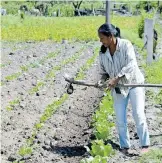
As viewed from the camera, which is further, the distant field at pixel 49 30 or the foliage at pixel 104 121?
the distant field at pixel 49 30

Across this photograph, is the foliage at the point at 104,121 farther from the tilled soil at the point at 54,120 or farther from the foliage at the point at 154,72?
the foliage at the point at 154,72

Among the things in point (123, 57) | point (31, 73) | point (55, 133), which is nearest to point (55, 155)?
point (55, 133)

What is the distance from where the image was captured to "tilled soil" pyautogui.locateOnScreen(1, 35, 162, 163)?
7.18 metres

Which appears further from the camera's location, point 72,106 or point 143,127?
point 72,106

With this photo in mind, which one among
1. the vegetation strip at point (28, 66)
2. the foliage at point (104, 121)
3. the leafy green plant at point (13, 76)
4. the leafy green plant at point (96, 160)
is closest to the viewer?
the leafy green plant at point (96, 160)

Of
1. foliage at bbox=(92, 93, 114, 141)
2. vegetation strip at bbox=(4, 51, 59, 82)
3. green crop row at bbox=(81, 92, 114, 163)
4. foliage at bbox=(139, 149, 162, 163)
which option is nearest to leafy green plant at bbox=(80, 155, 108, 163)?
green crop row at bbox=(81, 92, 114, 163)

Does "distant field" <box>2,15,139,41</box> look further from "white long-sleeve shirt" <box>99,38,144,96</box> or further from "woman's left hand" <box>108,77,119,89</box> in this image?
"woman's left hand" <box>108,77,119,89</box>

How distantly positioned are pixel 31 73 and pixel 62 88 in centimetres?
200

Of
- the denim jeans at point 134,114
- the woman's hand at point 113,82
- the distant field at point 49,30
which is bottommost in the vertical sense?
the distant field at point 49,30

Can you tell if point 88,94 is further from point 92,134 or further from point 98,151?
point 98,151

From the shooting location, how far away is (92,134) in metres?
7.77

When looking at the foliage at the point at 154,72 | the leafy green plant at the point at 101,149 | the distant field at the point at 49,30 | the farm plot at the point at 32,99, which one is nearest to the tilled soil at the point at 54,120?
the farm plot at the point at 32,99

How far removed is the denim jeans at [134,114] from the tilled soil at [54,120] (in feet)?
0.75

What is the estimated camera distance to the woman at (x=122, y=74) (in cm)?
650
